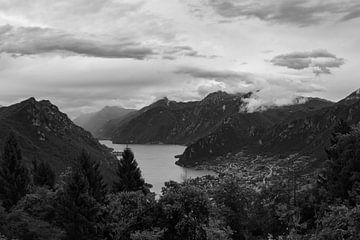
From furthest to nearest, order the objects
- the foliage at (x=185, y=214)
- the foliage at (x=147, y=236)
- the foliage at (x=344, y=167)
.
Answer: the foliage at (x=344, y=167) → the foliage at (x=185, y=214) → the foliage at (x=147, y=236)

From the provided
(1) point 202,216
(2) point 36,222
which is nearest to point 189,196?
(1) point 202,216

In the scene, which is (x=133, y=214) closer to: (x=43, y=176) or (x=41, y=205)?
(x=41, y=205)

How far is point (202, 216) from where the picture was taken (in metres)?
27.4

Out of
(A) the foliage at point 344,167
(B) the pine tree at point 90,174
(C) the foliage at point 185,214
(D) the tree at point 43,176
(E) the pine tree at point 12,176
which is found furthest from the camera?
(D) the tree at point 43,176

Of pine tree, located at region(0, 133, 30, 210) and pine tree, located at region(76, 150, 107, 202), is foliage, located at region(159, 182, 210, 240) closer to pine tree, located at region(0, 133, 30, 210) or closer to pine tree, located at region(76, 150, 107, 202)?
pine tree, located at region(76, 150, 107, 202)

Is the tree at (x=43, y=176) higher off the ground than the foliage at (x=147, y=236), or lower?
lower

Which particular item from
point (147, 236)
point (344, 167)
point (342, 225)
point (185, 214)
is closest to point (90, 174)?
point (344, 167)

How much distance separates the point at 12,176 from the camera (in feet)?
202

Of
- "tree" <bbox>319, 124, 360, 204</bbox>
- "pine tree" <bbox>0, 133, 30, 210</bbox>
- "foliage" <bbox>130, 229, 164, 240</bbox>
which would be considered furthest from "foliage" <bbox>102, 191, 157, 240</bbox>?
"pine tree" <bbox>0, 133, 30, 210</bbox>

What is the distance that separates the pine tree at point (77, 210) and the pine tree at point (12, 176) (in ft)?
57.3

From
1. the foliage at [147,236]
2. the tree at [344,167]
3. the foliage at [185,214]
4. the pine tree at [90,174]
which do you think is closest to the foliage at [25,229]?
the foliage at [185,214]

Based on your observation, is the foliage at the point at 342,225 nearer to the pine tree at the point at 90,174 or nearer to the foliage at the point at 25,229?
the foliage at the point at 25,229

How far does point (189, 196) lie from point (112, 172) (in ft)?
544

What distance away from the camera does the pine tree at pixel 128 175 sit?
6169 cm
